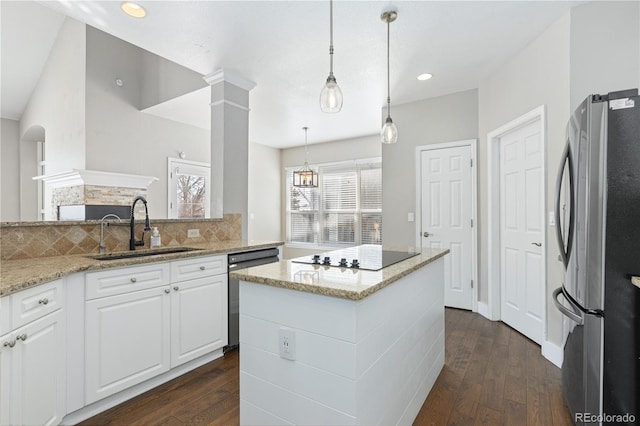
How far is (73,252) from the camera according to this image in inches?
85.8

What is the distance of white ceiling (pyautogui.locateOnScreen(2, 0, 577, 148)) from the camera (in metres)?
2.29

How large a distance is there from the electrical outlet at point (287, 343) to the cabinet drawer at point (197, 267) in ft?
3.99

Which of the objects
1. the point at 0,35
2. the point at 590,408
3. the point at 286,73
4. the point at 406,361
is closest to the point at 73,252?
the point at 406,361

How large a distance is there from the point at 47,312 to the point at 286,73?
9.54 ft

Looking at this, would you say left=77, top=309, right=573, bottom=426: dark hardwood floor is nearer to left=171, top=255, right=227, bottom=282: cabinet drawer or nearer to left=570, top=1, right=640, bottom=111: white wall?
left=171, top=255, right=227, bottom=282: cabinet drawer

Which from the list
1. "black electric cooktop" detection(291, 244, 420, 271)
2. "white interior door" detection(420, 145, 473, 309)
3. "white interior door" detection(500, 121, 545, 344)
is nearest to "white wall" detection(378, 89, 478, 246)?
"white interior door" detection(420, 145, 473, 309)

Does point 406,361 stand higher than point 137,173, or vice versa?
point 137,173

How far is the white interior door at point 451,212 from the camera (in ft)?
12.3

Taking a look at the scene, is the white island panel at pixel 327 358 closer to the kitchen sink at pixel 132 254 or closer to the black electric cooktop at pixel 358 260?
the black electric cooktop at pixel 358 260

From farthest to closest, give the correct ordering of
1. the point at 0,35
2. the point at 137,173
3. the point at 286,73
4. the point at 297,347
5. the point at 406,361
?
the point at 137,173 < the point at 0,35 < the point at 286,73 < the point at 406,361 < the point at 297,347

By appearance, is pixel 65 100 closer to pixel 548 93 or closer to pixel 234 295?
pixel 234 295

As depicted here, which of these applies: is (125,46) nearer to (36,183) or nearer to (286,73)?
(286,73)

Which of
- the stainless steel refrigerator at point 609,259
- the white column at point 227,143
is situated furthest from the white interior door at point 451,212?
the white column at point 227,143

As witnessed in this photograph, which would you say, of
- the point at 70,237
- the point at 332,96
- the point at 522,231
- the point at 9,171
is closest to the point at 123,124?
the point at 70,237
